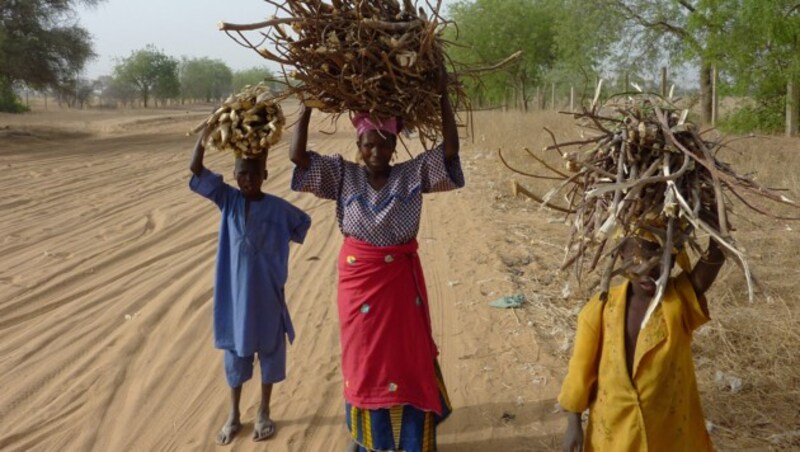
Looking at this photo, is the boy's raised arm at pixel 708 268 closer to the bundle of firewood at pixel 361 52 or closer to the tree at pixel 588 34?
the bundle of firewood at pixel 361 52

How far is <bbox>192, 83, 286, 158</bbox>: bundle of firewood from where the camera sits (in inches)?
120

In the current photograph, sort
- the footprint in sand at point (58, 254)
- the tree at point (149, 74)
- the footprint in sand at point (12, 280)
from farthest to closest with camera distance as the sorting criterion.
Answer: the tree at point (149, 74)
the footprint in sand at point (58, 254)
the footprint in sand at point (12, 280)

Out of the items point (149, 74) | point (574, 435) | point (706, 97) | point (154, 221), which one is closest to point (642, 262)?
point (574, 435)

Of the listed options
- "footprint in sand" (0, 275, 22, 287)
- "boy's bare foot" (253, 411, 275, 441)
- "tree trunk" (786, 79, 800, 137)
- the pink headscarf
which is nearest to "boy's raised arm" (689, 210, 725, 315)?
the pink headscarf

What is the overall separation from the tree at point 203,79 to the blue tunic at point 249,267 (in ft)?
243

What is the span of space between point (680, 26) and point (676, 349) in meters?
19.5

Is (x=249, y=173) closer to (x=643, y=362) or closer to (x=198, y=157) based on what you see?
(x=198, y=157)

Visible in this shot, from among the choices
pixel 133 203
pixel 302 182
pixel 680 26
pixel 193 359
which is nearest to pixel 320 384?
pixel 193 359

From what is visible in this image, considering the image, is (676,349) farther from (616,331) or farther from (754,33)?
(754,33)

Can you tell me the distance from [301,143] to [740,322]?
3160 mm

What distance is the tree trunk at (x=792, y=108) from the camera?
508 inches

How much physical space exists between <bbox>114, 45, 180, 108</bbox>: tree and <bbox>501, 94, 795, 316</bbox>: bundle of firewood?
193ft

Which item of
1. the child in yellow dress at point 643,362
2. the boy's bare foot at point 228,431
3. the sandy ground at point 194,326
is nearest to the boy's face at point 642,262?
the child in yellow dress at point 643,362

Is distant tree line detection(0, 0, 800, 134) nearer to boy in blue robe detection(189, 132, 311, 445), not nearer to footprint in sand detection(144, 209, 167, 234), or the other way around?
boy in blue robe detection(189, 132, 311, 445)
